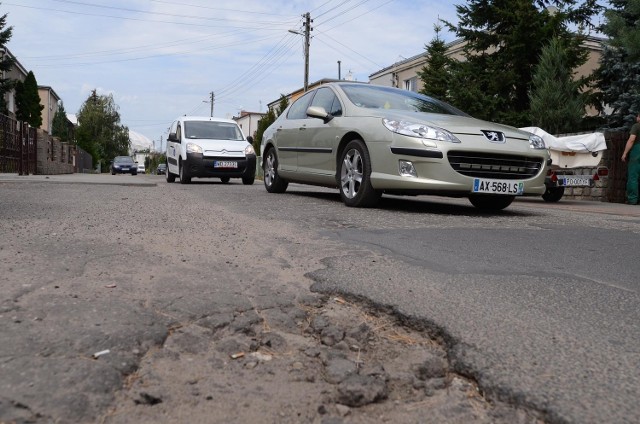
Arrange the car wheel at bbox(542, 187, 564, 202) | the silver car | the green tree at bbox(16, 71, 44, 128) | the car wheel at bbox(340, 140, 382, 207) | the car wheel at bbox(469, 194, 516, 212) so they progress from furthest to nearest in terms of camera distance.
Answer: the green tree at bbox(16, 71, 44, 128) → the car wheel at bbox(542, 187, 564, 202) → the car wheel at bbox(469, 194, 516, 212) → the car wheel at bbox(340, 140, 382, 207) → the silver car

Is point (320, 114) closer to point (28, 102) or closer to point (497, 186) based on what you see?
point (497, 186)

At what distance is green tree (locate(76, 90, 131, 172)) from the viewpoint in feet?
245

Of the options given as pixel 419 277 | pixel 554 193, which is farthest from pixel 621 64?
pixel 419 277

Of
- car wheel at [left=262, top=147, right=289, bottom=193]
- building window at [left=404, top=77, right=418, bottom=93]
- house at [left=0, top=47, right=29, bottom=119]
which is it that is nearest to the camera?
car wheel at [left=262, top=147, right=289, bottom=193]

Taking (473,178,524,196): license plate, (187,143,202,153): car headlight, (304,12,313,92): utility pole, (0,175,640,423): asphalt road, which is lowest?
(0,175,640,423): asphalt road

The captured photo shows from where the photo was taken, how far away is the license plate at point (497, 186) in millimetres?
6156

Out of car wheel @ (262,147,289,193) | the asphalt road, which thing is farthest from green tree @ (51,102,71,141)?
the asphalt road

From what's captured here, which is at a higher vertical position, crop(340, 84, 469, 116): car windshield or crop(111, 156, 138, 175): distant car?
crop(340, 84, 469, 116): car windshield

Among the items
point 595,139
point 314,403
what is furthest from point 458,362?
point 595,139

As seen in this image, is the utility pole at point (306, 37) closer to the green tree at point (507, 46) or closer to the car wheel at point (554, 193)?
the green tree at point (507, 46)

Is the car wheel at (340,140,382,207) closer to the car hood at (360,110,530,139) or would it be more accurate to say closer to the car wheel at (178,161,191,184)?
→ the car hood at (360,110,530,139)

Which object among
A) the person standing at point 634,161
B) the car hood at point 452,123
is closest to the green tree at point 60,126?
the person standing at point 634,161

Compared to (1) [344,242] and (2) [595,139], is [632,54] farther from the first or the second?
(1) [344,242]

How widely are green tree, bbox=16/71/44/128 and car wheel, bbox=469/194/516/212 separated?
44.0 metres
